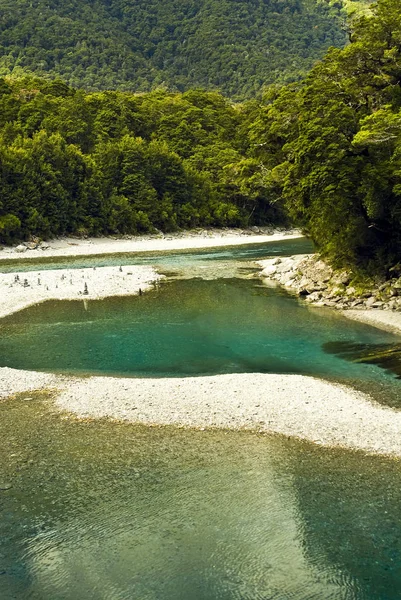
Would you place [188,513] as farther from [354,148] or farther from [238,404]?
[354,148]

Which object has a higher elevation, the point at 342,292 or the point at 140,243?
the point at 140,243

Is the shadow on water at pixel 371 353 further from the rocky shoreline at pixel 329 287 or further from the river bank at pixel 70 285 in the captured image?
the river bank at pixel 70 285

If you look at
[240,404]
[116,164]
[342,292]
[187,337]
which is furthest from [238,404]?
[116,164]

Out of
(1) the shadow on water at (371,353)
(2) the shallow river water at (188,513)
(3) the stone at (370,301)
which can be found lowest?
(1) the shadow on water at (371,353)

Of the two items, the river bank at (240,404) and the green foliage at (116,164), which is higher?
the green foliage at (116,164)

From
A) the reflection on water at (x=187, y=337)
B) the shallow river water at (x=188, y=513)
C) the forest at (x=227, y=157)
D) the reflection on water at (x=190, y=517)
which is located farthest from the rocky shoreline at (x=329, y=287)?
the reflection on water at (x=190, y=517)

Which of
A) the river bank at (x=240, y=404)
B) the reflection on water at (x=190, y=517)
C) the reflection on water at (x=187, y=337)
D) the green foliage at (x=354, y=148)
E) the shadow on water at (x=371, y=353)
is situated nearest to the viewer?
the reflection on water at (x=190, y=517)
